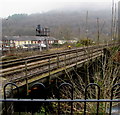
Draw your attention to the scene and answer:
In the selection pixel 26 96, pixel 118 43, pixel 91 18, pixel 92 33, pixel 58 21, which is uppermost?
pixel 58 21

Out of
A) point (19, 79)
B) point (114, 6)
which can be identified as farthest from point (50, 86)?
point (114, 6)

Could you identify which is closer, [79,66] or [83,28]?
[83,28]

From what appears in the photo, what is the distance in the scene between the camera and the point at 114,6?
10.8 ft

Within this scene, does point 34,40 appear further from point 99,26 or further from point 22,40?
point 99,26

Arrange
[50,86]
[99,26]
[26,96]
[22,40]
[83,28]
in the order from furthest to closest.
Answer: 1. [22,40]
2. [50,86]
3. [26,96]
4. [83,28]
5. [99,26]

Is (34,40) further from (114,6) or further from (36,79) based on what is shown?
(114,6)

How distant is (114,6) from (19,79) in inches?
169

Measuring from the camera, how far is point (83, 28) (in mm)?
4199

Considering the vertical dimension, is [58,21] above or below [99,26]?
above

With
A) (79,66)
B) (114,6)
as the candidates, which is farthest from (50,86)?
(114,6)

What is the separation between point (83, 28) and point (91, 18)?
1.26 ft

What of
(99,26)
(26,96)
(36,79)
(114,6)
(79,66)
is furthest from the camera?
(79,66)

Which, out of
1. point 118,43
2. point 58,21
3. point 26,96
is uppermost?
point 58,21

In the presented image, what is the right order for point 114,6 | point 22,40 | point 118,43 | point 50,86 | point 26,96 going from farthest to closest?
1. point 22,40
2. point 50,86
3. point 26,96
4. point 118,43
5. point 114,6
